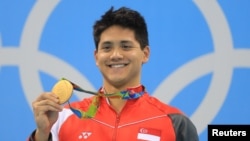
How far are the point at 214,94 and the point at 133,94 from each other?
29.8 inches

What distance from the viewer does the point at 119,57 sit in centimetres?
141

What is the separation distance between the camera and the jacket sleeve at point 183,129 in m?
1.41

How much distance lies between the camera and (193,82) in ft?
6.93

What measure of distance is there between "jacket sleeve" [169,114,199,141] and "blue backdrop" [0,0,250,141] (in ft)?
2.13

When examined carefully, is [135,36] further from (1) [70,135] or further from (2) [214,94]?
(2) [214,94]

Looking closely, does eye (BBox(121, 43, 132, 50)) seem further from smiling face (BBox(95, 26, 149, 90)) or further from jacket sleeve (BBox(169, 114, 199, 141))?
jacket sleeve (BBox(169, 114, 199, 141))

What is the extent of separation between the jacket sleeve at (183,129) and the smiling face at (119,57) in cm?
19

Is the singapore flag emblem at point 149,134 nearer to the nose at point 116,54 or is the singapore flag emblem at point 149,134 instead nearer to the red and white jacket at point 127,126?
the red and white jacket at point 127,126

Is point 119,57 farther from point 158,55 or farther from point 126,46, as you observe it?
point 158,55

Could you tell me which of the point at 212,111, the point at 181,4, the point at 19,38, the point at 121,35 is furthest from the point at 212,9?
the point at 19,38

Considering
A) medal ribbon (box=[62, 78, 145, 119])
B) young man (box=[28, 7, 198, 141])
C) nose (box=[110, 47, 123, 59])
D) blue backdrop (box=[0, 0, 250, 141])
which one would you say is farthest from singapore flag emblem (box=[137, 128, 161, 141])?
blue backdrop (box=[0, 0, 250, 141])

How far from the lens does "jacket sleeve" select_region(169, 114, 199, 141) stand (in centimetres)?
141

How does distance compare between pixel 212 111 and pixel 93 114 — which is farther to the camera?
pixel 212 111

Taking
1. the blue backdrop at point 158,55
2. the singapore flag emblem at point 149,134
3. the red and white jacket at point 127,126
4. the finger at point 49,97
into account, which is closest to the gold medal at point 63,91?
the finger at point 49,97
